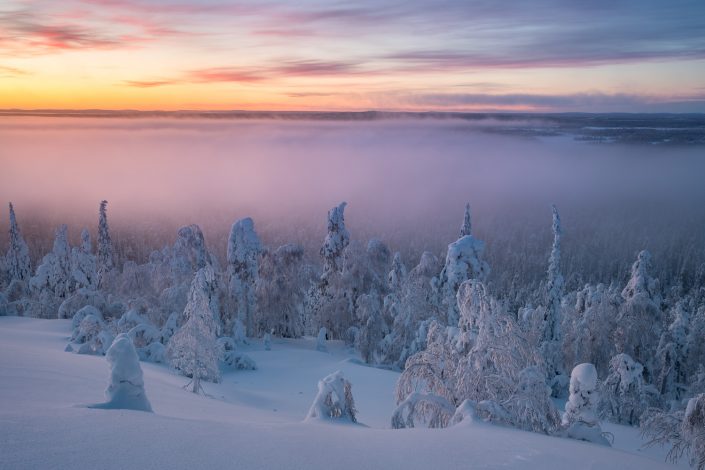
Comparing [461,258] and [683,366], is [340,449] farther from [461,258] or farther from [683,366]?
[683,366]

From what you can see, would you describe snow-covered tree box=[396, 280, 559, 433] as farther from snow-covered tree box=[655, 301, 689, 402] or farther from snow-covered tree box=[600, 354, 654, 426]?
snow-covered tree box=[655, 301, 689, 402]

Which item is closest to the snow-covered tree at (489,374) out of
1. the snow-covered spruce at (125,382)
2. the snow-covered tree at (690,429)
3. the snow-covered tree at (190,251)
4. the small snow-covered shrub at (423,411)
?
the small snow-covered shrub at (423,411)

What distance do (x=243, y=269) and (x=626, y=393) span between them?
2459 centimetres

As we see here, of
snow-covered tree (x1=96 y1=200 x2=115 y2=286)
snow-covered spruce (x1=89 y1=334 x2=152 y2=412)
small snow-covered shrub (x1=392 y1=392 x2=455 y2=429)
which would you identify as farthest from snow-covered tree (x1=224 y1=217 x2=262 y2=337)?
snow-covered spruce (x1=89 y1=334 x2=152 y2=412)

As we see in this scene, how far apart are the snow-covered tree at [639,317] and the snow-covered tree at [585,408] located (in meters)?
22.8

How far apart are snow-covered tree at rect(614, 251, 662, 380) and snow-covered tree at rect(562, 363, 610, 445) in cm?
2278

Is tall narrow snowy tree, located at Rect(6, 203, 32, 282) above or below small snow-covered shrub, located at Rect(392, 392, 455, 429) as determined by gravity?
below

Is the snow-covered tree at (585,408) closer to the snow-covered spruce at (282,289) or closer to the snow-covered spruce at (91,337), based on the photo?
the snow-covered spruce at (91,337)

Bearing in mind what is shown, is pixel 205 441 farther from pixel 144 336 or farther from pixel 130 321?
pixel 130 321

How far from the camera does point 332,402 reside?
8.81m

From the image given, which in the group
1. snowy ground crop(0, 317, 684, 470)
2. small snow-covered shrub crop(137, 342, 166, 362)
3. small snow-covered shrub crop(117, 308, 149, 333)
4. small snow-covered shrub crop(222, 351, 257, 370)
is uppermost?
snowy ground crop(0, 317, 684, 470)

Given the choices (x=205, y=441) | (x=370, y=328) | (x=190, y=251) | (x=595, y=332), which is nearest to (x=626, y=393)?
(x=595, y=332)

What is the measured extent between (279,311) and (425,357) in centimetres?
2642

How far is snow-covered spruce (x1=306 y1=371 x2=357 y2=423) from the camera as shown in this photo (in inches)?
339
